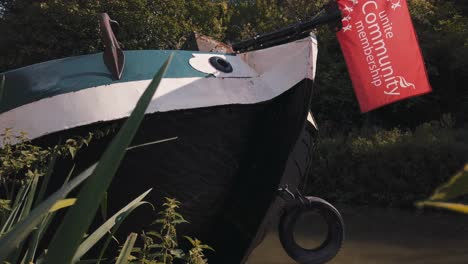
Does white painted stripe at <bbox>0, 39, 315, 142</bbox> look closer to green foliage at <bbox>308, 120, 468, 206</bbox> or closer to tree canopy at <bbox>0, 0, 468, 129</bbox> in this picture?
green foliage at <bbox>308, 120, 468, 206</bbox>

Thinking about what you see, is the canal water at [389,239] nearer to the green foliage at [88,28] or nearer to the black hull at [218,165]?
the black hull at [218,165]

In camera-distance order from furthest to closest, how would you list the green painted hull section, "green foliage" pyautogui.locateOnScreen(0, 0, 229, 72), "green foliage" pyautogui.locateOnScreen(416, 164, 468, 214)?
"green foliage" pyautogui.locateOnScreen(0, 0, 229, 72), the green painted hull section, "green foliage" pyautogui.locateOnScreen(416, 164, 468, 214)

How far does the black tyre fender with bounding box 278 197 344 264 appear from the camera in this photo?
14.1ft

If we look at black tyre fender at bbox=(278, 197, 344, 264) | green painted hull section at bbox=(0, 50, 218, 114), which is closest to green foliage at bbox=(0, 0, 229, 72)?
black tyre fender at bbox=(278, 197, 344, 264)

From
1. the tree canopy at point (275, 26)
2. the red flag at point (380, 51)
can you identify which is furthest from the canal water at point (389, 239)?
the tree canopy at point (275, 26)

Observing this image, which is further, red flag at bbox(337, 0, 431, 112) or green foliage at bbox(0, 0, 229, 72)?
green foliage at bbox(0, 0, 229, 72)

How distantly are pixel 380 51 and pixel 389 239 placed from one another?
257cm

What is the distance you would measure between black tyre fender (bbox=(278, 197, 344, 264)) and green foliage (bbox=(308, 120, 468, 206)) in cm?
424

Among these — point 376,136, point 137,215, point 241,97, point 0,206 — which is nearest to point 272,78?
point 241,97

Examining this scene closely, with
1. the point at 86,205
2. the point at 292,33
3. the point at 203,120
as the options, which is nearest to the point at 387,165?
the point at 292,33

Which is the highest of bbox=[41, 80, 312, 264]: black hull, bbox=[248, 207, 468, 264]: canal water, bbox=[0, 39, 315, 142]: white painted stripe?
bbox=[0, 39, 315, 142]: white painted stripe

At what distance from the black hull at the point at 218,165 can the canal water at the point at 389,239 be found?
5.71 ft

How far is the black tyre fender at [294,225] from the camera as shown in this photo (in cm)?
429

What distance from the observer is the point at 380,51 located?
5.06 meters
